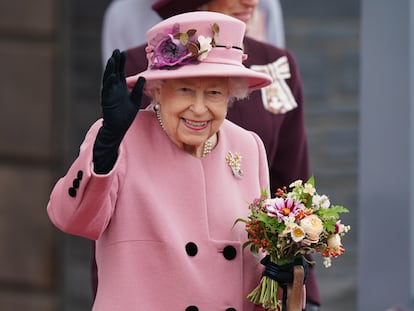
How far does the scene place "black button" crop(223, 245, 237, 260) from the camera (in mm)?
3389

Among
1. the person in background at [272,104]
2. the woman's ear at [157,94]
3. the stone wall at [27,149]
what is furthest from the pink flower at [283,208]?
the stone wall at [27,149]

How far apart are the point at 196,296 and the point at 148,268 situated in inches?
5.6

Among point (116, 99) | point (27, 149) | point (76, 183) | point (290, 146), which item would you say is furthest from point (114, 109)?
point (27, 149)

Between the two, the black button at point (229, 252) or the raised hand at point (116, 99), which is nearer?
the raised hand at point (116, 99)

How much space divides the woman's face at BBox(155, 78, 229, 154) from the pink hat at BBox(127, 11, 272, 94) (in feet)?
0.15

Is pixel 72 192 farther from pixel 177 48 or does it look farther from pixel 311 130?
pixel 311 130

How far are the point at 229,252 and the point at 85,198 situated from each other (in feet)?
1.41

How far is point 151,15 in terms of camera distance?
498cm

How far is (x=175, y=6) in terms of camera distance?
13.5 feet

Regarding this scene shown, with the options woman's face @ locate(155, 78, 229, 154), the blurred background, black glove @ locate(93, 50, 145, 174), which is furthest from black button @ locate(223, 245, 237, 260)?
the blurred background

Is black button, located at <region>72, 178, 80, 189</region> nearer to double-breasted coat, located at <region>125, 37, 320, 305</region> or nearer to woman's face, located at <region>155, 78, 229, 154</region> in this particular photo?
woman's face, located at <region>155, 78, 229, 154</region>

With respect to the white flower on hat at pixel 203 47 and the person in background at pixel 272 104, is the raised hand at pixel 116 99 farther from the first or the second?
the person in background at pixel 272 104

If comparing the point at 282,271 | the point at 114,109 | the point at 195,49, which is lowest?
the point at 282,271

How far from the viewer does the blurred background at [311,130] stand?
5.40 m
